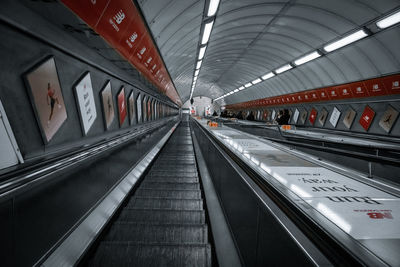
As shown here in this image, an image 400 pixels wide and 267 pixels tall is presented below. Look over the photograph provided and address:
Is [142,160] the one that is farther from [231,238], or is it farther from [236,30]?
[236,30]

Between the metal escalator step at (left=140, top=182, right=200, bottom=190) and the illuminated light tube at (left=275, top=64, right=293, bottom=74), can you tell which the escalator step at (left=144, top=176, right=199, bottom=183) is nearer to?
the metal escalator step at (left=140, top=182, right=200, bottom=190)

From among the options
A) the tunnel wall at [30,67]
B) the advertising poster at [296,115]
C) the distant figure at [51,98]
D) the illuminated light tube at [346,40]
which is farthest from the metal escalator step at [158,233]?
the advertising poster at [296,115]

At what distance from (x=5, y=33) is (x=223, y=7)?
7155mm

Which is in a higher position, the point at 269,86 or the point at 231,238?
the point at 269,86

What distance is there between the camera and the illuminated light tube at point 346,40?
24.4ft

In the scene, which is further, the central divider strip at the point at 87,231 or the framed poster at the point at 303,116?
the framed poster at the point at 303,116

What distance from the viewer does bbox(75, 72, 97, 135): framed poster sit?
3781mm

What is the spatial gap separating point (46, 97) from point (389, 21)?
9315 mm

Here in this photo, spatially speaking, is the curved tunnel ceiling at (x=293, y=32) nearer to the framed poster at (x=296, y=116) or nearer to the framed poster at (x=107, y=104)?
the framed poster at (x=107, y=104)

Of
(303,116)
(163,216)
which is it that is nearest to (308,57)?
(303,116)

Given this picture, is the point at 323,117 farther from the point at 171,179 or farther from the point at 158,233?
the point at 158,233

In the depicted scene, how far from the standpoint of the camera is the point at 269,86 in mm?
19328

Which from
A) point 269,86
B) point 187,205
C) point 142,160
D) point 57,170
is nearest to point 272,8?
point 142,160

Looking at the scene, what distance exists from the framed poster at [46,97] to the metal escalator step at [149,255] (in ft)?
5.82
